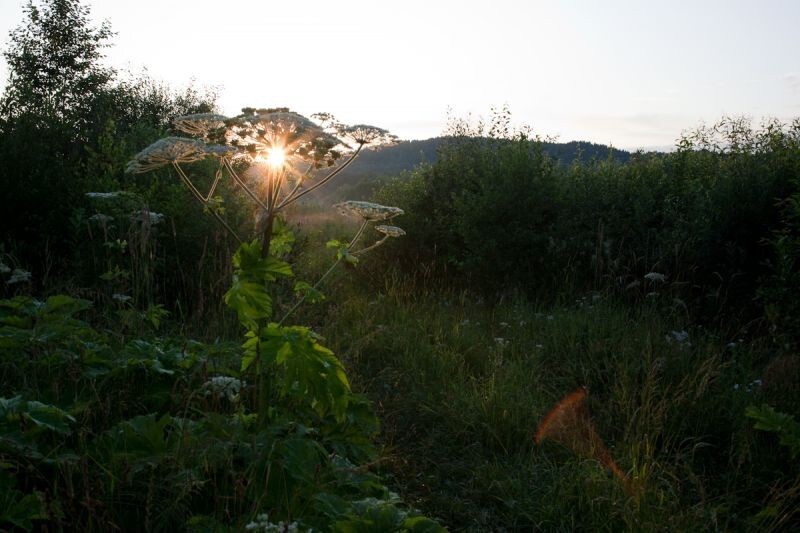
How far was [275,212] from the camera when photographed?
10.0 feet

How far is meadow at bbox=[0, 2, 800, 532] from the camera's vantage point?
105 inches

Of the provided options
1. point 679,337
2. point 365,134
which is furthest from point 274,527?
point 679,337

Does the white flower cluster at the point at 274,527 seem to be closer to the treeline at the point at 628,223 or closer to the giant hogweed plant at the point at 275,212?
the giant hogweed plant at the point at 275,212

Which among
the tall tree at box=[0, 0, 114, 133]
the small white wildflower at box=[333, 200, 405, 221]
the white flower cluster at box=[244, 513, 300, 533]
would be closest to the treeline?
the small white wildflower at box=[333, 200, 405, 221]

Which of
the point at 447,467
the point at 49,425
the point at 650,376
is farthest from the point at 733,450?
the point at 49,425

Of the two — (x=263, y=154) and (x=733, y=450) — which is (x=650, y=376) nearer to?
(x=733, y=450)

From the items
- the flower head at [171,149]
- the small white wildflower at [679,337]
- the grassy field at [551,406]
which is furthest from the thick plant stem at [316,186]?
the small white wildflower at [679,337]

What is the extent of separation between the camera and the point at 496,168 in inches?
371

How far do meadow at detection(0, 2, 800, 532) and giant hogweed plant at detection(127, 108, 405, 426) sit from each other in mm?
15

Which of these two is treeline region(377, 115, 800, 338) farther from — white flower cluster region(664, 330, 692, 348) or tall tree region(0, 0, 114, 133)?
tall tree region(0, 0, 114, 133)

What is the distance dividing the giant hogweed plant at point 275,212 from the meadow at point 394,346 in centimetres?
2

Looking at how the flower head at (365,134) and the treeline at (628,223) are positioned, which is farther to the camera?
the treeline at (628,223)

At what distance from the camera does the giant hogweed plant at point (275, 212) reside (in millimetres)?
2688

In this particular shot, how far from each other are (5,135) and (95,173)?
120 centimetres
